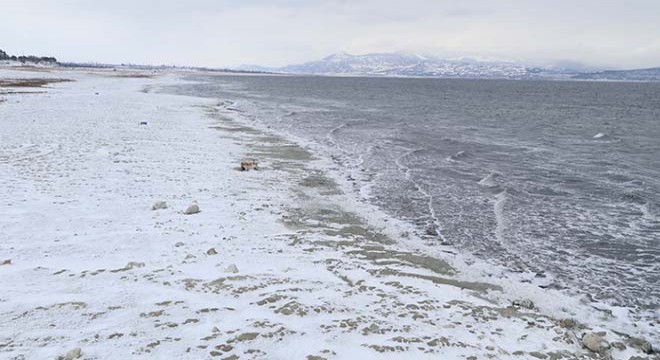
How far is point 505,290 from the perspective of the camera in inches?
396

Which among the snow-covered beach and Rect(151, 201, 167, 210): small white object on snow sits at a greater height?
Rect(151, 201, 167, 210): small white object on snow

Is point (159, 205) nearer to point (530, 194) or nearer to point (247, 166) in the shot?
point (247, 166)

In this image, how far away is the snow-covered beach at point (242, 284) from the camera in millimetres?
7277

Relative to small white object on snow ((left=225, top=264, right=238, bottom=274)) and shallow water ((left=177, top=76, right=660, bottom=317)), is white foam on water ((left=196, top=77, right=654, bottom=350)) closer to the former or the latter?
shallow water ((left=177, top=76, right=660, bottom=317))

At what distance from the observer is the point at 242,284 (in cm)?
930

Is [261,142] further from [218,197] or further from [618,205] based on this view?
[618,205]

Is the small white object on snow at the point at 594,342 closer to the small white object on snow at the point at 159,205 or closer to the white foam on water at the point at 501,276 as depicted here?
the white foam on water at the point at 501,276

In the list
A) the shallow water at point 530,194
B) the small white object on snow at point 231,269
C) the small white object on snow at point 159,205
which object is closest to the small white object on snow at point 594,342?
the shallow water at point 530,194

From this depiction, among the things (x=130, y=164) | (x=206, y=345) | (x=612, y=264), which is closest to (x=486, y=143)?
(x=612, y=264)

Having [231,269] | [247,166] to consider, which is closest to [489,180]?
[247,166]

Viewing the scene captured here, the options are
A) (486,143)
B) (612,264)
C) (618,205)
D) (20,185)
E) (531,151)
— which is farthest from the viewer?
(486,143)

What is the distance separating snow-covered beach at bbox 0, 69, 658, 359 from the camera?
7277 millimetres

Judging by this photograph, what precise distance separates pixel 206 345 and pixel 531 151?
96.9ft

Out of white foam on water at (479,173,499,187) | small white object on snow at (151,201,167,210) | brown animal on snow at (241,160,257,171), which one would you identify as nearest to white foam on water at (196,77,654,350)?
white foam on water at (479,173,499,187)
